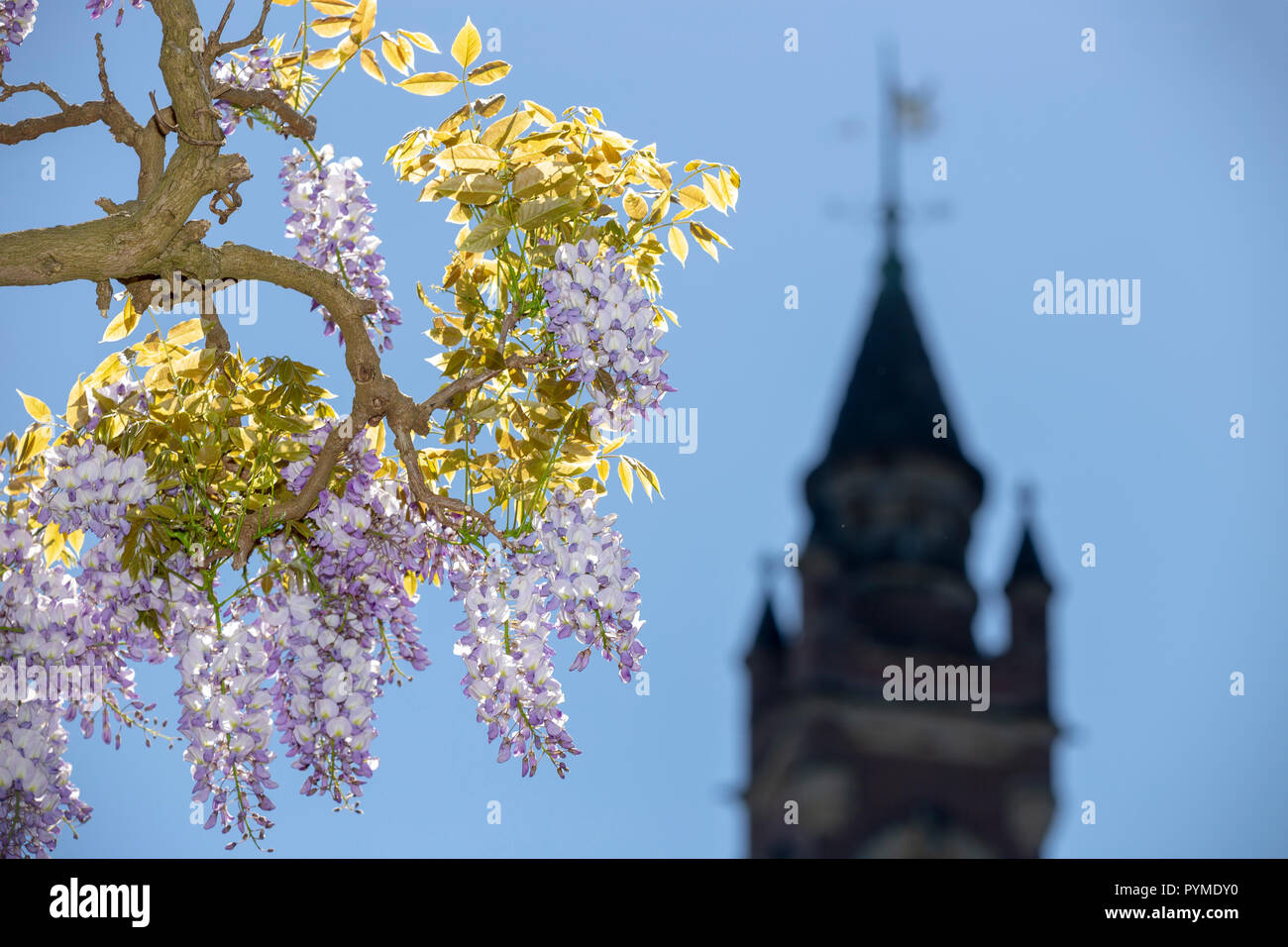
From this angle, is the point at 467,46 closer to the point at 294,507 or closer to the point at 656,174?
the point at 656,174

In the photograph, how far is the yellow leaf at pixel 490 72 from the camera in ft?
13.1

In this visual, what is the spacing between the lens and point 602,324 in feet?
12.2

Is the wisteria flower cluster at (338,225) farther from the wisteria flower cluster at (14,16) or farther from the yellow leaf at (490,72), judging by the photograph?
the wisteria flower cluster at (14,16)

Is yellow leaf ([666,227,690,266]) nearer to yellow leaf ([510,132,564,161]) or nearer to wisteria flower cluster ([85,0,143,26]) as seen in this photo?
yellow leaf ([510,132,564,161])

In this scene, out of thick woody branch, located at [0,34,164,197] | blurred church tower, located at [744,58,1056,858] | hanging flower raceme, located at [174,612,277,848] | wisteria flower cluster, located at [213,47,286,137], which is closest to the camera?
hanging flower raceme, located at [174,612,277,848]

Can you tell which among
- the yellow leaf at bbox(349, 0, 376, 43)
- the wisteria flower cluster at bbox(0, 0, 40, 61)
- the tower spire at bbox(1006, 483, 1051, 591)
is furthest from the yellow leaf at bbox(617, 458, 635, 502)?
the tower spire at bbox(1006, 483, 1051, 591)

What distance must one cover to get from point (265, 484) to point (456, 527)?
0.58 m

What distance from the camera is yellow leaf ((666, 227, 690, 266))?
419 cm

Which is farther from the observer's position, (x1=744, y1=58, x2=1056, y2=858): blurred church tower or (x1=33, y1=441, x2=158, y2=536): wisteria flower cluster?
(x1=744, y1=58, x2=1056, y2=858): blurred church tower

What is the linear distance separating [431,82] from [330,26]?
408mm

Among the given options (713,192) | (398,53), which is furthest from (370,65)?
(713,192)

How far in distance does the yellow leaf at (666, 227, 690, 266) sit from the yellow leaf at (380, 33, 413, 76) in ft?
3.13
